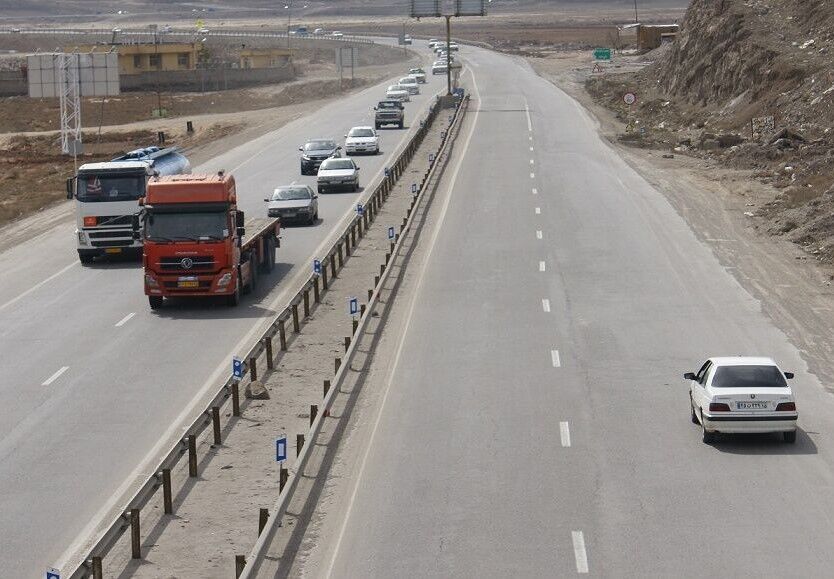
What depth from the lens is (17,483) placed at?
20.0m

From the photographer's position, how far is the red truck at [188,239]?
32.3m

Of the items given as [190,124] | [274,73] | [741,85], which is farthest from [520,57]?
[741,85]

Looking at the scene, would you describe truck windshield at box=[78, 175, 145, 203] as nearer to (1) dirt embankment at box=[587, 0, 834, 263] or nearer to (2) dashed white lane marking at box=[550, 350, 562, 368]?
(2) dashed white lane marking at box=[550, 350, 562, 368]

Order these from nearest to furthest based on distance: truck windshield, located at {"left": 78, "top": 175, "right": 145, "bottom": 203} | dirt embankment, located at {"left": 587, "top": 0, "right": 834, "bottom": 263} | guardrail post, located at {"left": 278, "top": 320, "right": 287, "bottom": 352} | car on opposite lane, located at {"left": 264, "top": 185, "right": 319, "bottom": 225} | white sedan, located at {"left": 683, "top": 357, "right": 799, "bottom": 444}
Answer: white sedan, located at {"left": 683, "top": 357, "right": 799, "bottom": 444} → guardrail post, located at {"left": 278, "top": 320, "right": 287, "bottom": 352} → truck windshield, located at {"left": 78, "top": 175, "right": 145, "bottom": 203} → car on opposite lane, located at {"left": 264, "top": 185, "right": 319, "bottom": 225} → dirt embankment, located at {"left": 587, "top": 0, "right": 834, "bottom": 263}

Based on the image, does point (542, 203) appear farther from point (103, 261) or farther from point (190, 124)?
point (190, 124)

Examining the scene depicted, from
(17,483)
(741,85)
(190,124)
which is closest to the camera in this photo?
(17,483)

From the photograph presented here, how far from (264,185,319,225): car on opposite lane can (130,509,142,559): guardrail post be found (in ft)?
97.3

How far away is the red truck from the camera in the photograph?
3231cm

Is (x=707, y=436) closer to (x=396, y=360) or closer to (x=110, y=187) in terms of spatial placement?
(x=396, y=360)

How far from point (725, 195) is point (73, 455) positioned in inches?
1388

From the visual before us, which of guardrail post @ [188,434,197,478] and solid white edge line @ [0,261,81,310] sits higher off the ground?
solid white edge line @ [0,261,81,310]

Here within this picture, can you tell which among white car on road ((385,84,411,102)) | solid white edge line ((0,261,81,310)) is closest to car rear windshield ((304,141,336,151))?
solid white edge line ((0,261,81,310))

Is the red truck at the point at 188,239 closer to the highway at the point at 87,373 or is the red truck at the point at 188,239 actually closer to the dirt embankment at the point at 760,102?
the highway at the point at 87,373

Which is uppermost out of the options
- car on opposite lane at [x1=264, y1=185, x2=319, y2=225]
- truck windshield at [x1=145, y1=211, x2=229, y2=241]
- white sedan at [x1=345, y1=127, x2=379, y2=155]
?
white sedan at [x1=345, y1=127, x2=379, y2=155]
